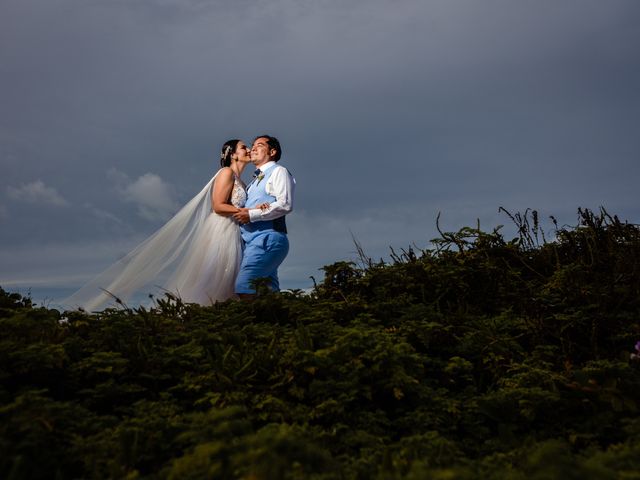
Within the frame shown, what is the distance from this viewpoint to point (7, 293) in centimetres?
680

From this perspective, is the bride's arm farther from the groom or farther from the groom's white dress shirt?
the groom's white dress shirt

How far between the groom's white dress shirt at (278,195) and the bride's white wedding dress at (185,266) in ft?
1.68

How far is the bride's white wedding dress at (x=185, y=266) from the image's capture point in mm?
8773

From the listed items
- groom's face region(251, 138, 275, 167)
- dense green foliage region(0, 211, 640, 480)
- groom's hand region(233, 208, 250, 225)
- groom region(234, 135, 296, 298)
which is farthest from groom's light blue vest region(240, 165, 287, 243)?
dense green foliage region(0, 211, 640, 480)

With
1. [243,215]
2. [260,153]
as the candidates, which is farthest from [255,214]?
[260,153]

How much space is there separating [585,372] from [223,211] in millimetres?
5712

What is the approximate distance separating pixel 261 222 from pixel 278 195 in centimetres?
47

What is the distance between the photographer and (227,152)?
31.7 ft

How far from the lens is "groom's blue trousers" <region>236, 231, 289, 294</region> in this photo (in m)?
8.66

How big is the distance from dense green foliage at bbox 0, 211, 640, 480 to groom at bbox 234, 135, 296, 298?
1.54 m

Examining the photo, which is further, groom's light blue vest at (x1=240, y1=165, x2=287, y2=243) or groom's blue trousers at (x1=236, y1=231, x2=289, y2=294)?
groom's light blue vest at (x1=240, y1=165, x2=287, y2=243)

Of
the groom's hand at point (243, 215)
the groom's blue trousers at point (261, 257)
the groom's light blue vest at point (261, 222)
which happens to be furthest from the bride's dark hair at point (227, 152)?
the groom's blue trousers at point (261, 257)

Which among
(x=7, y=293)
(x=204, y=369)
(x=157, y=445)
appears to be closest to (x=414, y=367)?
(x=204, y=369)

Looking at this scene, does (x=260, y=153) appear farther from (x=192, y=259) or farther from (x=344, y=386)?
(x=344, y=386)
